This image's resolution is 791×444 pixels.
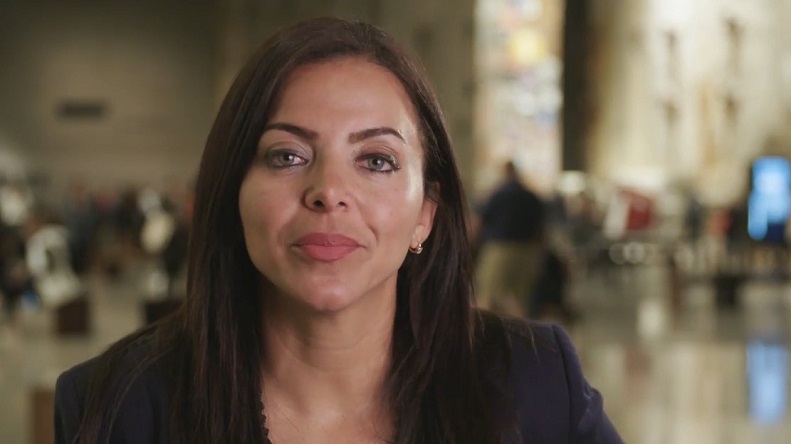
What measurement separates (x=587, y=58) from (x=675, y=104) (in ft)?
8.12

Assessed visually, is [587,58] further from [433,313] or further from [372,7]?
[433,313]

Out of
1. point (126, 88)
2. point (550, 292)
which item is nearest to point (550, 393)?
point (550, 292)

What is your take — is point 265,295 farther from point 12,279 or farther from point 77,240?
point 77,240

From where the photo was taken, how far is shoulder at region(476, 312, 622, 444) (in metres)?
2.04

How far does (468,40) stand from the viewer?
3016cm

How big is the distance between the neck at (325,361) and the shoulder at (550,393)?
0.19 metres

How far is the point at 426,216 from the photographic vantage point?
211 cm

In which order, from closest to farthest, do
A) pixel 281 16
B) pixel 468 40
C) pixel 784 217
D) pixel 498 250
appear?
1. pixel 498 250
2. pixel 784 217
3. pixel 468 40
4. pixel 281 16

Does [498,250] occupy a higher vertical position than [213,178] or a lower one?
lower

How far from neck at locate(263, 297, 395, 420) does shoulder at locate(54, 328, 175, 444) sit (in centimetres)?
16

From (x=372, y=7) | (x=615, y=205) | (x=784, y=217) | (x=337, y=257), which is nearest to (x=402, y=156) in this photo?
(x=337, y=257)

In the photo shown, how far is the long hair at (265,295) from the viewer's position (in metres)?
1.95

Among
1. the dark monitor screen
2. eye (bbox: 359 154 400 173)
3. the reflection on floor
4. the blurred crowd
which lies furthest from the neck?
the dark monitor screen

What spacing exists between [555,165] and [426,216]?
27198 millimetres
